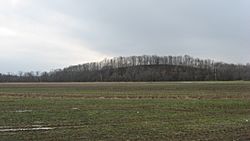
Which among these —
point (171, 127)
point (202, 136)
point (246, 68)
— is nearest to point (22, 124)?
point (171, 127)

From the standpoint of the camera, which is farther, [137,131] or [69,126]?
[69,126]

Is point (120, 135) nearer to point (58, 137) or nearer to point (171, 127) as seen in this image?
point (58, 137)

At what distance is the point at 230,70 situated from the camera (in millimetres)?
188250

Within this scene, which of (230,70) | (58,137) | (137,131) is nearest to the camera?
(58,137)

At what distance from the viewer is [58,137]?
15953 mm

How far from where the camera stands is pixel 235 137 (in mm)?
16031

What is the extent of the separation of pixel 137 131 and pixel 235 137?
4154mm

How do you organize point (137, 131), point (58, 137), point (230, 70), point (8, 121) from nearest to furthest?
1. point (58, 137)
2. point (137, 131)
3. point (8, 121)
4. point (230, 70)

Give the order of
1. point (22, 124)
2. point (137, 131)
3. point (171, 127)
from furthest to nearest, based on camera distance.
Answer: point (22, 124), point (171, 127), point (137, 131)

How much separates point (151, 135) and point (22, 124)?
746 cm

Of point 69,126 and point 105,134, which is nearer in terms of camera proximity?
point 105,134

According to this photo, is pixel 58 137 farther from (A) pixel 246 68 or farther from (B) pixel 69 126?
(A) pixel 246 68

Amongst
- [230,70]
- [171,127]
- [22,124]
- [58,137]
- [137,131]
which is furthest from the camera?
[230,70]

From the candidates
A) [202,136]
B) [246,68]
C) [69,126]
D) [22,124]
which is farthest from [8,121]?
[246,68]
